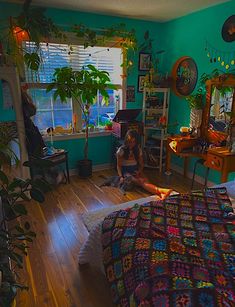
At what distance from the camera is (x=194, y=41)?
3.30 metres

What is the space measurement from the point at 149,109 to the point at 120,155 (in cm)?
109

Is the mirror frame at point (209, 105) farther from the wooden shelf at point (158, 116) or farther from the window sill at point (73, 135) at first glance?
the window sill at point (73, 135)

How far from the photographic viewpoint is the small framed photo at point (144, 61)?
379 centimetres

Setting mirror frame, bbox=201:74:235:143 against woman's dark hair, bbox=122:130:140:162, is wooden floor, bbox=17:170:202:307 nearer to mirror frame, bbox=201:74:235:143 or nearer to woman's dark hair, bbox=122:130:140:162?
woman's dark hair, bbox=122:130:140:162

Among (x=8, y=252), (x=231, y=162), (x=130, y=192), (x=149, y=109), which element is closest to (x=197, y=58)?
(x=149, y=109)

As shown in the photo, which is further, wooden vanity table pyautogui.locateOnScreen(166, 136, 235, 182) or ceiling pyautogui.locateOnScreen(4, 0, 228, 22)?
ceiling pyautogui.locateOnScreen(4, 0, 228, 22)

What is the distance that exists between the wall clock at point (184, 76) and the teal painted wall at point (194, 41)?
0.24ft

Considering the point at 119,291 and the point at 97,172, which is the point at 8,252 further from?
the point at 97,172

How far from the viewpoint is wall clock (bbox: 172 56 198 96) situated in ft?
11.2

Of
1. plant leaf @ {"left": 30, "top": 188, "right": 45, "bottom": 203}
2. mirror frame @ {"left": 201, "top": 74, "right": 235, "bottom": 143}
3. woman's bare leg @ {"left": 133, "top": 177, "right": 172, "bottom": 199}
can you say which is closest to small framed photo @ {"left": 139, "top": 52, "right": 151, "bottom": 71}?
mirror frame @ {"left": 201, "top": 74, "right": 235, "bottom": 143}

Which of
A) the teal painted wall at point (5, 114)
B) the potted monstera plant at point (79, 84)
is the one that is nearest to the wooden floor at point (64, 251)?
the teal painted wall at point (5, 114)

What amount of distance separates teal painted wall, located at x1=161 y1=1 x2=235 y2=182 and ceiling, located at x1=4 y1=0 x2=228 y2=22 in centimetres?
11

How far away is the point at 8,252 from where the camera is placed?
0.97 metres

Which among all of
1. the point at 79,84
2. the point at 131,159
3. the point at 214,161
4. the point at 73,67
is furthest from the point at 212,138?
the point at 73,67
